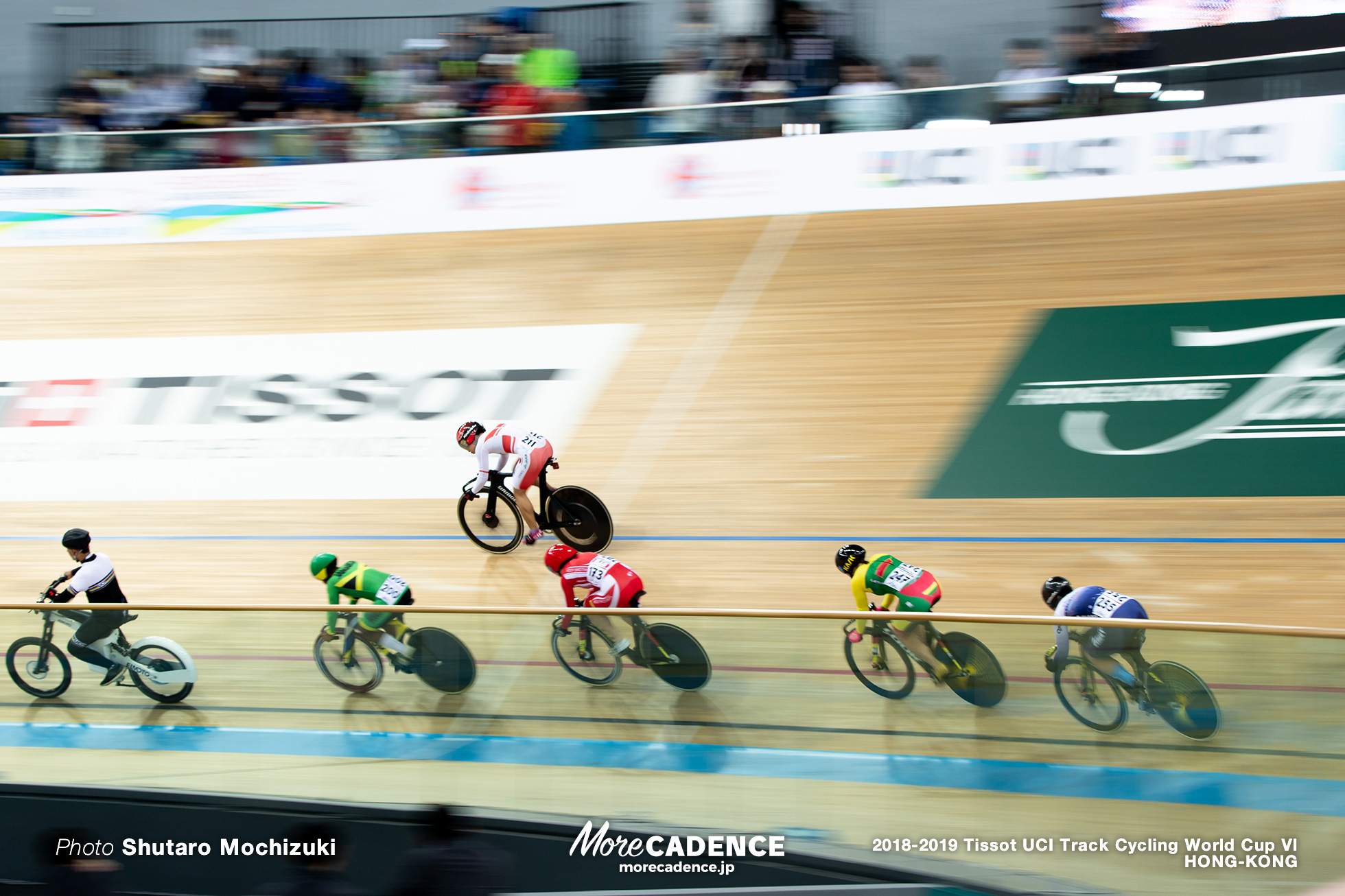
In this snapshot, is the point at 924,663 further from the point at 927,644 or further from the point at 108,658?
the point at 108,658

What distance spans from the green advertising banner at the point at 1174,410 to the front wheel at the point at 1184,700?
3088 mm

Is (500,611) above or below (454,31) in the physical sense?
below

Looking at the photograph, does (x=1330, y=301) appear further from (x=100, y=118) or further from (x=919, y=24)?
(x=100, y=118)

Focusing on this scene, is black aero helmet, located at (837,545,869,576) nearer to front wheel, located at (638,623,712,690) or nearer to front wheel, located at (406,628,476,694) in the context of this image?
front wheel, located at (638,623,712,690)

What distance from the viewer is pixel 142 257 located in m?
9.40

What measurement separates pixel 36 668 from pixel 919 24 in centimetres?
932

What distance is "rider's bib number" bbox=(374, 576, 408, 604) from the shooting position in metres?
4.81

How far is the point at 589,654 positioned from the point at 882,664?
102 centimetres

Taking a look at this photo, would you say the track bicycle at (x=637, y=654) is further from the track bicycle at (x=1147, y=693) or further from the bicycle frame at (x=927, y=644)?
the track bicycle at (x=1147, y=693)

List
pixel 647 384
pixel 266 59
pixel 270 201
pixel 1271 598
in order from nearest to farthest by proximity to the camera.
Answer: pixel 1271 598 < pixel 647 384 < pixel 270 201 < pixel 266 59

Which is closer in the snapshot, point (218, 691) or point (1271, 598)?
point (218, 691)

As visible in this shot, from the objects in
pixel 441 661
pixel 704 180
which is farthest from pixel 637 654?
pixel 704 180

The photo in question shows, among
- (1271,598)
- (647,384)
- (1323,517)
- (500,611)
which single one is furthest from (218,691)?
(1323,517)

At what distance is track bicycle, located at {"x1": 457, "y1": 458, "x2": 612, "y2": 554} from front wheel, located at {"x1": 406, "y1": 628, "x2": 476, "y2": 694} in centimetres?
201
